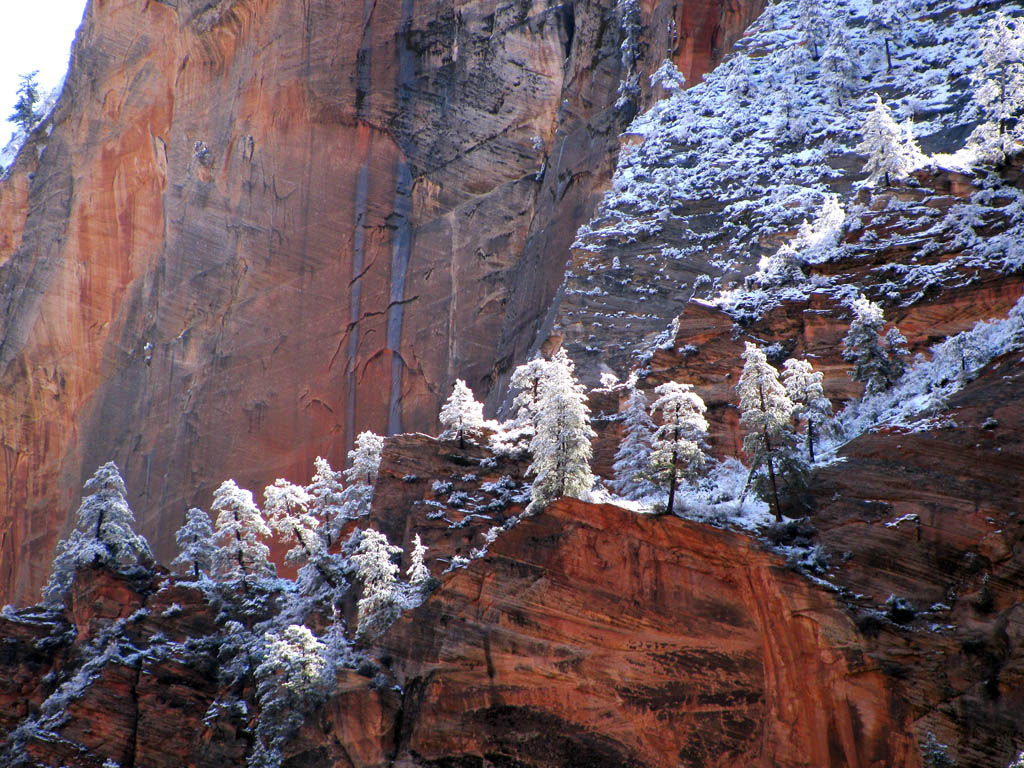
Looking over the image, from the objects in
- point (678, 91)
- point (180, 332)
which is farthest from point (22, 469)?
point (678, 91)

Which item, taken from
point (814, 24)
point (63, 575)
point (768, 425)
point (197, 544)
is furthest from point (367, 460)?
point (814, 24)

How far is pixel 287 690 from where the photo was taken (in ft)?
140

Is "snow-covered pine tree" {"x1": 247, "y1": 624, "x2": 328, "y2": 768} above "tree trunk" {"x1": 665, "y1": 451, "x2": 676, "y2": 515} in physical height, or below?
below

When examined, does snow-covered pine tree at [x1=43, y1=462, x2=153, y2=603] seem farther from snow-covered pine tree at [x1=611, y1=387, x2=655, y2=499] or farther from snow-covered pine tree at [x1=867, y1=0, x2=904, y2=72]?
snow-covered pine tree at [x1=867, y1=0, x2=904, y2=72]

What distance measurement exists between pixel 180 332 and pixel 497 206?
20.8 meters

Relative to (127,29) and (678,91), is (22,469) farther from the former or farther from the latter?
(678,91)

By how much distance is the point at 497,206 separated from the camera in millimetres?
75000

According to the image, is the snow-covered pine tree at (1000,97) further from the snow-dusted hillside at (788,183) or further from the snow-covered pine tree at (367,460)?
the snow-covered pine tree at (367,460)

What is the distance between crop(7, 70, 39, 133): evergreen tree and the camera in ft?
334

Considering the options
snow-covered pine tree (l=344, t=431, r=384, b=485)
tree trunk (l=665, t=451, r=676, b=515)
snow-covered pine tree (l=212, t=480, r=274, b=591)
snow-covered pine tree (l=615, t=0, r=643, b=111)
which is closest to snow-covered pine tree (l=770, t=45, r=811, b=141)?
snow-covered pine tree (l=615, t=0, r=643, b=111)

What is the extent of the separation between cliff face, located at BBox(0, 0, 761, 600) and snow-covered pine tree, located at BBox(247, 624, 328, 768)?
84.8 feet

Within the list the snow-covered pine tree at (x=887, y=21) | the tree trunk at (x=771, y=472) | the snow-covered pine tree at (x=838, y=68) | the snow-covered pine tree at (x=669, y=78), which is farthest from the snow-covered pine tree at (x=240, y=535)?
the snow-covered pine tree at (x=887, y=21)

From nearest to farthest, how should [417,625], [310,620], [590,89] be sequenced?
1. [417,625]
2. [310,620]
3. [590,89]

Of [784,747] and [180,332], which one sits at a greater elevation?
[180,332]
